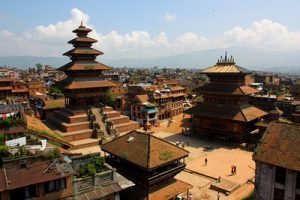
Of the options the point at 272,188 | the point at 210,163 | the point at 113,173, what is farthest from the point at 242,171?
the point at 113,173

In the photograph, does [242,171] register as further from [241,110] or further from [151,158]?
[151,158]

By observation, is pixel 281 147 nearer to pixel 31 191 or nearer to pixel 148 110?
pixel 31 191

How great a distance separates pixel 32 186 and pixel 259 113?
40.7 meters

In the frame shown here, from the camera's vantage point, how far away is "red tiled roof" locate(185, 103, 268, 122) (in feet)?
142

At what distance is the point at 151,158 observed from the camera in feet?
64.1

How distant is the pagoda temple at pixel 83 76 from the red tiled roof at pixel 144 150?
89.2 feet

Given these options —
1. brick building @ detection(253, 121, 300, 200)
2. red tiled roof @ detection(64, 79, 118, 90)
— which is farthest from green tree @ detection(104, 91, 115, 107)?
brick building @ detection(253, 121, 300, 200)

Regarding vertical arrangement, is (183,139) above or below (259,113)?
below

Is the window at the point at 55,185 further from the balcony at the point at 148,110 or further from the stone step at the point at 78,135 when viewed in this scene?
the balcony at the point at 148,110

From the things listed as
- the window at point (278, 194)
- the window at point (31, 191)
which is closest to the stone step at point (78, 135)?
the window at point (31, 191)

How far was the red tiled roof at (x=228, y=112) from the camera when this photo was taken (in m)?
43.2

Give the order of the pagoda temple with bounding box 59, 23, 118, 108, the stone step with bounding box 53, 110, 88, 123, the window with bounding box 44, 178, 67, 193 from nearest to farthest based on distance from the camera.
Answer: the window with bounding box 44, 178, 67, 193
the stone step with bounding box 53, 110, 88, 123
the pagoda temple with bounding box 59, 23, 118, 108

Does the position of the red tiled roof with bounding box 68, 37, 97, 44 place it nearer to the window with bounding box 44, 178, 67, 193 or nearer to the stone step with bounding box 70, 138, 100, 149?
the stone step with bounding box 70, 138, 100, 149

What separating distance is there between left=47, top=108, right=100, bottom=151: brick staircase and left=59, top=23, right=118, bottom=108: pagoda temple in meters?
2.78
